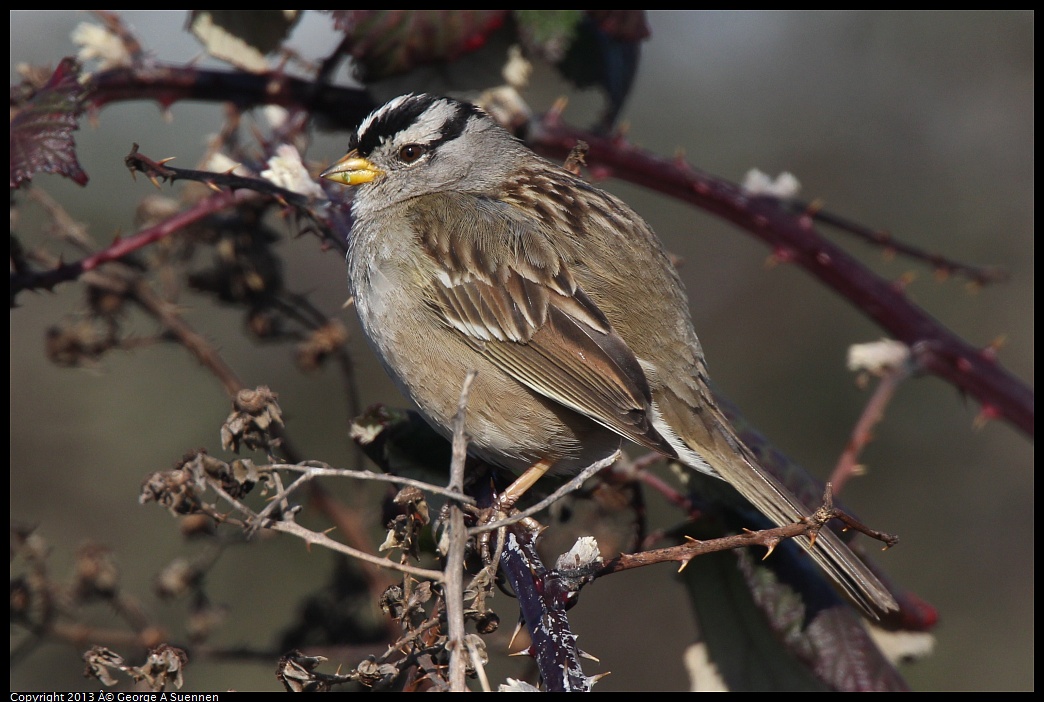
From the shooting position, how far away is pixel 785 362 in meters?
6.37

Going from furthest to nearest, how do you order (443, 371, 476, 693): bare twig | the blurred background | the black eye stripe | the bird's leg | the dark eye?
the blurred background
the dark eye
the black eye stripe
the bird's leg
(443, 371, 476, 693): bare twig

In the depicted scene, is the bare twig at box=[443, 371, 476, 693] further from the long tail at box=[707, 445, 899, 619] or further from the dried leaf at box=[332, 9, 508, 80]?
the dried leaf at box=[332, 9, 508, 80]

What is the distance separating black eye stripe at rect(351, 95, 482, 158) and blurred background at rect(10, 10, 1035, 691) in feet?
4.25

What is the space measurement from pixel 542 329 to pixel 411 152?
901 millimetres

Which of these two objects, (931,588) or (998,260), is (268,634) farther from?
(998,260)

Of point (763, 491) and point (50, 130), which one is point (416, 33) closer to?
point (50, 130)

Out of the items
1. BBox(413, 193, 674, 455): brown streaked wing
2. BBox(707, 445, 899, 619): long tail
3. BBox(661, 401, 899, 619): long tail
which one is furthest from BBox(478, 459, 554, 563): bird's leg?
BBox(707, 445, 899, 619): long tail

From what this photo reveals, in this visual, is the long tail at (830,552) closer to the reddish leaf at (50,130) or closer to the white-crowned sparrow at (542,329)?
the white-crowned sparrow at (542,329)

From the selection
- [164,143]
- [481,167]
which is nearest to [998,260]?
[481,167]

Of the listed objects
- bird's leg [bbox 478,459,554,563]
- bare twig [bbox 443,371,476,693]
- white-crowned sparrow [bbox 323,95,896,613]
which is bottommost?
bare twig [bbox 443,371,476,693]

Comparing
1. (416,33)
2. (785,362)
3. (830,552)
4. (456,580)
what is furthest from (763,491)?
(785,362)

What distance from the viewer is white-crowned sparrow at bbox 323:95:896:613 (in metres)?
2.72

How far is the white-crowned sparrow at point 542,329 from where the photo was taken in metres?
2.72

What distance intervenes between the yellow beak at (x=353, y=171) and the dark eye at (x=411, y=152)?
0.09 meters
